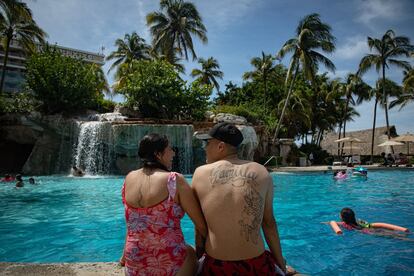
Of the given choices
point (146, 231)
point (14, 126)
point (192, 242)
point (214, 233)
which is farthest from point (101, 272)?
point (14, 126)

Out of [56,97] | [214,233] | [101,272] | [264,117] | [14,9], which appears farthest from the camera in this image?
[264,117]

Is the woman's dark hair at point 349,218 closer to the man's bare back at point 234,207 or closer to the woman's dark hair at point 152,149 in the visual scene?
the man's bare back at point 234,207

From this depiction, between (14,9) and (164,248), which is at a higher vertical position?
(14,9)

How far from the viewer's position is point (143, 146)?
97.3 inches

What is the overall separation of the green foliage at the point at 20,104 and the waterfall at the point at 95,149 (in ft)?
19.8

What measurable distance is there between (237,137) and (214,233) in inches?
28.9

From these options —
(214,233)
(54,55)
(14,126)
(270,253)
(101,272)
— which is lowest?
(101,272)

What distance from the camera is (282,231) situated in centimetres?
693

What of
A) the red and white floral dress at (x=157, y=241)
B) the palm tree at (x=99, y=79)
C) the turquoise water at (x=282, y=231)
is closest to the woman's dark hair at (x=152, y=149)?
the red and white floral dress at (x=157, y=241)

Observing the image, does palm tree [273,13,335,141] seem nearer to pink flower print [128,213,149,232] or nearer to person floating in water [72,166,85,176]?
person floating in water [72,166,85,176]

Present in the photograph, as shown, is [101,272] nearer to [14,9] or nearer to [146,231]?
[146,231]

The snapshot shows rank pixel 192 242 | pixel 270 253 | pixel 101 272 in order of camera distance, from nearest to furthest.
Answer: pixel 270 253, pixel 101 272, pixel 192 242

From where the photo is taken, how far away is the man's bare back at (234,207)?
2.27 metres

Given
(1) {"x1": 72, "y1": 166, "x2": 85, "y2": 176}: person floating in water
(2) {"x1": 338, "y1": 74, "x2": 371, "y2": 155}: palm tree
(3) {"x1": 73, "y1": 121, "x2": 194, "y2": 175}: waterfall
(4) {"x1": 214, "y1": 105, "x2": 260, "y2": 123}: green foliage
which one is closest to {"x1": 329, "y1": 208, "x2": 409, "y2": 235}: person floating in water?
(3) {"x1": 73, "y1": 121, "x2": 194, "y2": 175}: waterfall
